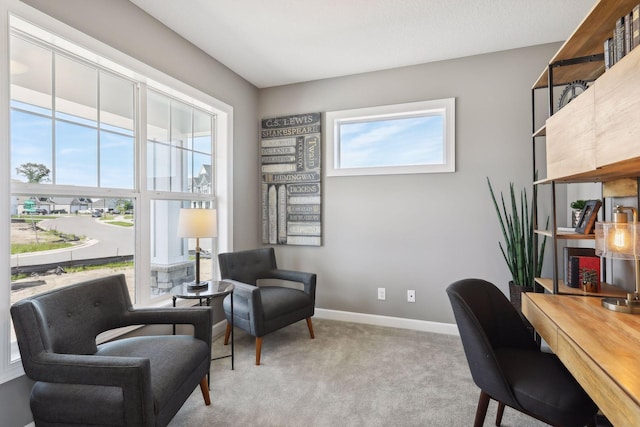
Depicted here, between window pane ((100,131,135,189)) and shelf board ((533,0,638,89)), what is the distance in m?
2.81

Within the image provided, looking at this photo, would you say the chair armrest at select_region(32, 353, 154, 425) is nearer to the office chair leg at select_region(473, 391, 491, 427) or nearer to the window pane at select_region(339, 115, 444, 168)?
the office chair leg at select_region(473, 391, 491, 427)

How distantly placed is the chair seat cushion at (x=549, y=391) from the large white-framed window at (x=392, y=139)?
193cm

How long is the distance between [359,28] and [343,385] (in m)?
2.69

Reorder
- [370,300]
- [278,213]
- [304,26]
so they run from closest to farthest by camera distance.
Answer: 1. [304,26]
2. [370,300]
3. [278,213]

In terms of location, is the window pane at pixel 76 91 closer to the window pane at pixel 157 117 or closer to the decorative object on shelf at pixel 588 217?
the window pane at pixel 157 117

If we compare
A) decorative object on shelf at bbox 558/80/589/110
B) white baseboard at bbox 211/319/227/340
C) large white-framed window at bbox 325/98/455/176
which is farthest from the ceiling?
white baseboard at bbox 211/319/227/340

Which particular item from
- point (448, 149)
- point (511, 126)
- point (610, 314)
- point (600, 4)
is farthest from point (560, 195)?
point (600, 4)

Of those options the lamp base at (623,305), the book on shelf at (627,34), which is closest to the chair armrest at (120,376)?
the lamp base at (623,305)

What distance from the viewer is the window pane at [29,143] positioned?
65.6 inches

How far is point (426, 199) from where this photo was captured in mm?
3137

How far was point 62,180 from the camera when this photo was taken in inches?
74.5

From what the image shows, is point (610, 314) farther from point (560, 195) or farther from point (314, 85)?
point (314, 85)

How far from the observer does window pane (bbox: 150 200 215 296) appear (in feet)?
8.38

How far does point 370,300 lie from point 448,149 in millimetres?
1727
